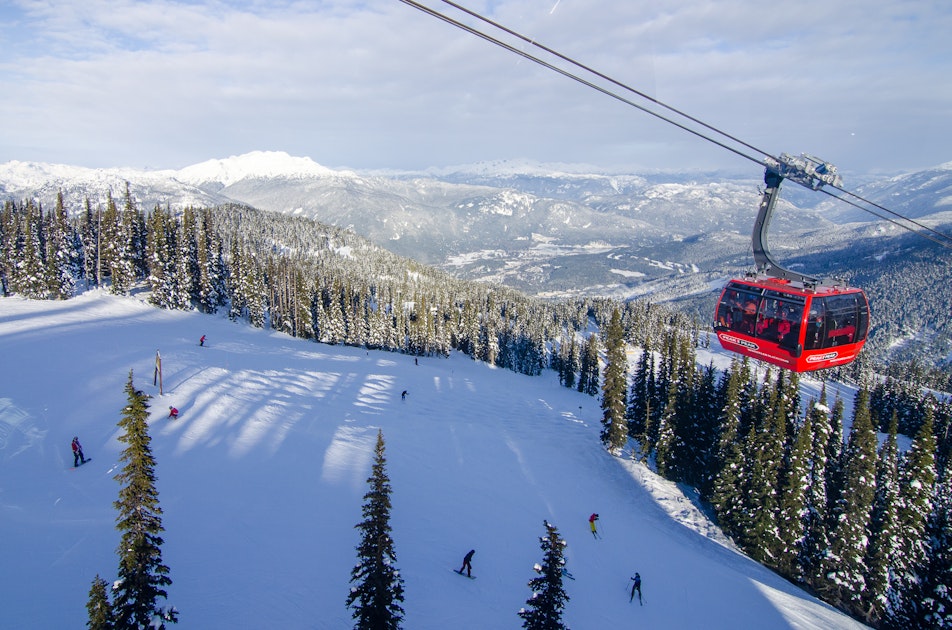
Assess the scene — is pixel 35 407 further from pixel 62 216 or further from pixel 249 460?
pixel 62 216

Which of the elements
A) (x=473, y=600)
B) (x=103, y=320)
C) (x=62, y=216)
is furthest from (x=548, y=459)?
(x=62, y=216)

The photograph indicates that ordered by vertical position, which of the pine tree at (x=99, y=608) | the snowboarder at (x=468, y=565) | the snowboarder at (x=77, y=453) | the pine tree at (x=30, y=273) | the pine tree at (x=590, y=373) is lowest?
the pine tree at (x=590, y=373)

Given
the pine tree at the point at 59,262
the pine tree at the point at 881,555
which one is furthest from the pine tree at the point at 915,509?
the pine tree at the point at 59,262

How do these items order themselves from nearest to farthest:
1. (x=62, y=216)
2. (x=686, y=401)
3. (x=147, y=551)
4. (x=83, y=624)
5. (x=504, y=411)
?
1. (x=147, y=551)
2. (x=83, y=624)
3. (x=686, y=401)
4. (x=504, y=411)
5. (x=62, y=216)

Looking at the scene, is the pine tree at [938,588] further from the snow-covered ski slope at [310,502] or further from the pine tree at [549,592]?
the pine tree at [549,592]

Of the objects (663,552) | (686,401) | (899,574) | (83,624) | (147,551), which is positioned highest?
(147,551)

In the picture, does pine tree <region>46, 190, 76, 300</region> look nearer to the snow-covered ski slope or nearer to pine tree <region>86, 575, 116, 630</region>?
the snow-covered ski slope

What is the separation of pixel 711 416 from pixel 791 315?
2921cm

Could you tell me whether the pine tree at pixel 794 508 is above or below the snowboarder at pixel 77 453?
below

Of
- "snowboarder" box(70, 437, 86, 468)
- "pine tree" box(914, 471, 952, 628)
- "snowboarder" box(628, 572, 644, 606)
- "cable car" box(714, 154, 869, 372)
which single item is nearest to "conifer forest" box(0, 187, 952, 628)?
"pine tree" box(914, 471, 952, 628)

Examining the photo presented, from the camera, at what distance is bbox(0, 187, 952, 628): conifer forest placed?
32719mm

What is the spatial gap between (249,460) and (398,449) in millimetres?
9634

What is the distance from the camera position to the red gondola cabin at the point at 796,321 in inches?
791

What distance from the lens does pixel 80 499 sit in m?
20.5
